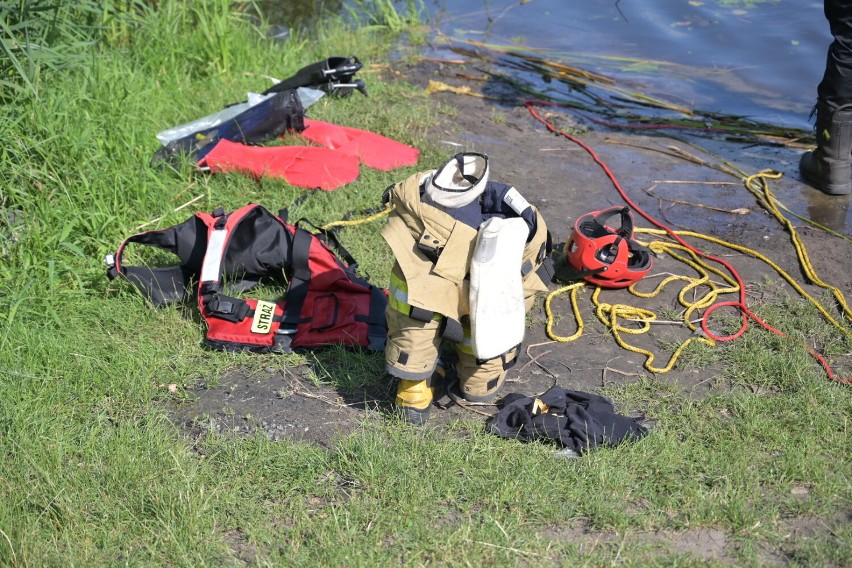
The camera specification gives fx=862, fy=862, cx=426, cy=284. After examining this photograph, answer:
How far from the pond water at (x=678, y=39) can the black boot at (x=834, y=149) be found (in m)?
1.58

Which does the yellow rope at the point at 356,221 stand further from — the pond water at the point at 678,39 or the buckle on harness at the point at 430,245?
the pond water at the point at 678,39

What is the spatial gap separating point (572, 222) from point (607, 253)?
33.7 inches

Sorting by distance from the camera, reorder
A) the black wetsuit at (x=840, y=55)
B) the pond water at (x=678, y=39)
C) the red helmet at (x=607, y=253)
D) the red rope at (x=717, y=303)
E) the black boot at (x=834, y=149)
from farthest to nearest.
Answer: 1. the pond water at (x=678, y=39)
2. the black boot at (x=834, y=149)
3. the black wetsuit at (x=840, y=55)
4. the red helmet at (x=607, y=253)
5. the red rope at (x=717, y=303)

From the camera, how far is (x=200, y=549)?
3281 millimetres

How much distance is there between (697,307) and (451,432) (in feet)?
5.89

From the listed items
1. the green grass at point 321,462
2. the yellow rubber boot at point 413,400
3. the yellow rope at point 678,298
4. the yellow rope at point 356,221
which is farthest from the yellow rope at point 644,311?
the yellow rope at point 356,221

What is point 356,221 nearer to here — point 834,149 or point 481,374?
point 481,374

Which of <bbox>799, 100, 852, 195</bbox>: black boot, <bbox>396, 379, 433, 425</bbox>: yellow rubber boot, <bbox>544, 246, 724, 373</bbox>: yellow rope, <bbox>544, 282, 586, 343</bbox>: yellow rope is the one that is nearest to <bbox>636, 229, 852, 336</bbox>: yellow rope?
<bbox>544, 246, 724, 373</bbox>: yellow rope

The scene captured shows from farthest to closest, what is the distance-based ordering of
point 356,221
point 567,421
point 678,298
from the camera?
point 356,221, point 678,298, point 567,421

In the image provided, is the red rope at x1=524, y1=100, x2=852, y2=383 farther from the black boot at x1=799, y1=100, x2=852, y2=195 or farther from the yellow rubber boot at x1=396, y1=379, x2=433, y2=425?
the yellow rubber boot at x1=396, y1=379, x2=433, y2=425

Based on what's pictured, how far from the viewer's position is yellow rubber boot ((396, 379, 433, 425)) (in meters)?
3.99

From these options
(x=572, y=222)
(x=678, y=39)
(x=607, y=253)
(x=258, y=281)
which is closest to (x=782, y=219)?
(x=572, y=222)

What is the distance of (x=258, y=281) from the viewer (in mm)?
5066

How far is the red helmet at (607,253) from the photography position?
4.91 m
